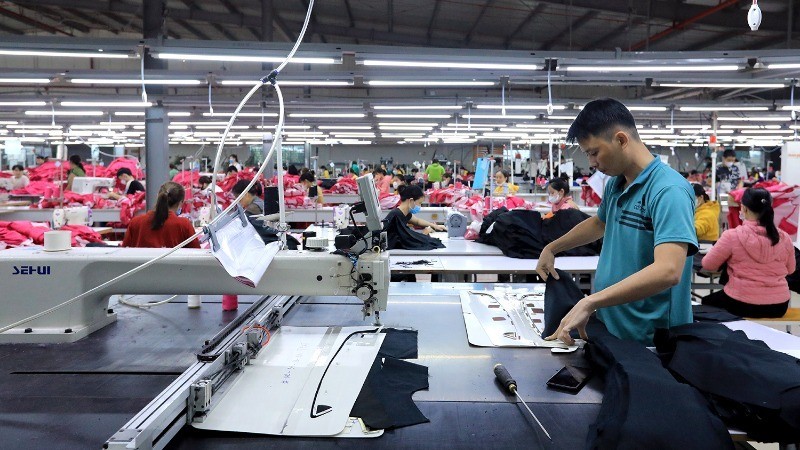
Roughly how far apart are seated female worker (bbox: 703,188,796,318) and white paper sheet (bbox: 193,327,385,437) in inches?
130

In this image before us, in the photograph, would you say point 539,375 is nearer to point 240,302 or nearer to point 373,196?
point 373,196

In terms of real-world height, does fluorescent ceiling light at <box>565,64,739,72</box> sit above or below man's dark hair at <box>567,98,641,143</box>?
above

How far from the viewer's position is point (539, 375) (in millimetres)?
1732

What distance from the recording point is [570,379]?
165 cm

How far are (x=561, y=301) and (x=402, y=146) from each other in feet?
82.2

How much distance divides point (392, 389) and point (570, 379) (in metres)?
0.51

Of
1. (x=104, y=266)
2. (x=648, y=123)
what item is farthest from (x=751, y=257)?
(x=648, y=123)

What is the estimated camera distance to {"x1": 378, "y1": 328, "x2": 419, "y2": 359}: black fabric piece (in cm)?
188

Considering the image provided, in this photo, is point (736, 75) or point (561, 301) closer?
point (561, 301)

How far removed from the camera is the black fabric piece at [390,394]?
1.42 meters

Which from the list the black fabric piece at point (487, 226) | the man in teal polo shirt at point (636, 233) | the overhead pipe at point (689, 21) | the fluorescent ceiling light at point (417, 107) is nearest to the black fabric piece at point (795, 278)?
the black fabric piece at point (487, 226)

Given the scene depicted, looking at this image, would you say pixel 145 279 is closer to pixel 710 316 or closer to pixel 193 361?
pixel 193 361

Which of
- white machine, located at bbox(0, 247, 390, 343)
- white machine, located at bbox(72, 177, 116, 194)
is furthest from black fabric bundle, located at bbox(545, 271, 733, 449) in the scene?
white machine, located at bbox(72, 177, 116, 194)

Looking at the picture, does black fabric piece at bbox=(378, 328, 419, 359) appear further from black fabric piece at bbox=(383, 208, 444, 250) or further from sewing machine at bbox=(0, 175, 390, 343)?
black fabric piece at bbox=(383, 208, 444, 250)
